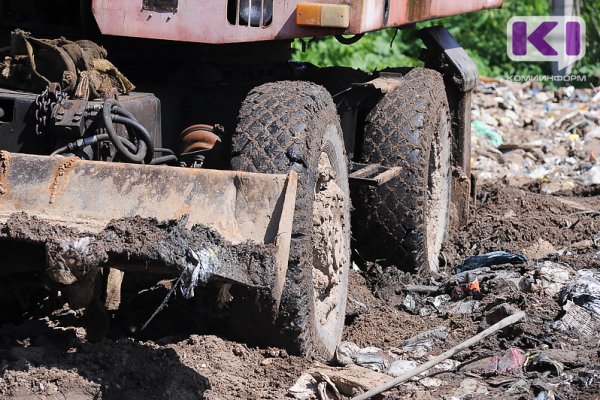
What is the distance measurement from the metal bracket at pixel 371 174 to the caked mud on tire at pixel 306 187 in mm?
303

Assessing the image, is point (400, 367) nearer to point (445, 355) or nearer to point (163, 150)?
point (445, 355)

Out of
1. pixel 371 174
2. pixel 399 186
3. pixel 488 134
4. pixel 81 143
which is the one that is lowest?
pixel 488 134

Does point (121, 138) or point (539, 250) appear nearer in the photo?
point (121, 138)

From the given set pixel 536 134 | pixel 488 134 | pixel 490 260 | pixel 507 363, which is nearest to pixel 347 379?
pixel 507 363

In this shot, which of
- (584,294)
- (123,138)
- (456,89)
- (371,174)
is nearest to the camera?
(123,138)

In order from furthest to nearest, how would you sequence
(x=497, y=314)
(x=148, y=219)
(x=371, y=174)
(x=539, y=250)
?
(x=539, y=250) < (x=371, y=174) < (x=497, y=314) < (x=148, y=219)

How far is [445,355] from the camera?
4.82 metres

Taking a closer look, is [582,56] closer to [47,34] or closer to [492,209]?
[492,209]

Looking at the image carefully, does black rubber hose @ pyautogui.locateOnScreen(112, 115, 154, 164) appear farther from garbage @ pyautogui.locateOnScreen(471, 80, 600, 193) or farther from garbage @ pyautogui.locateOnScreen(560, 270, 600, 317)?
garbage @ pyautogui.locateOnScreen(471, 80, 600, 193)

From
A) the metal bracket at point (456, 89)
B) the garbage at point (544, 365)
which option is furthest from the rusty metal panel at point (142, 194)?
the metal bracket at point (456, 89)

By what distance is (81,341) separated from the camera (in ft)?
14.7

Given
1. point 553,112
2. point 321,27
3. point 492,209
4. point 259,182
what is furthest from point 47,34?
point 553,112

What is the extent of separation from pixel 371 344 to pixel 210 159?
1.33m

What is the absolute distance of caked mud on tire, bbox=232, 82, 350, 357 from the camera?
435cm
